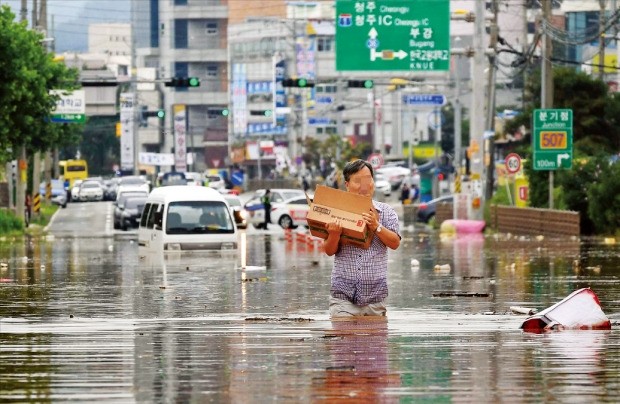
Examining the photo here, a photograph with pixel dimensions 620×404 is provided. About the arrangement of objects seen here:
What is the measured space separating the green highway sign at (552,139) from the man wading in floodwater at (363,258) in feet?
114

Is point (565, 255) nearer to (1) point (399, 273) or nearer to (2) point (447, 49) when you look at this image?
(1) point (399, 273)

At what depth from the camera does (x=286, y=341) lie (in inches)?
557

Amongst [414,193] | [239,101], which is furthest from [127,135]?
[414,193]

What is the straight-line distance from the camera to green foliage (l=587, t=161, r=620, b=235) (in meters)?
44.4

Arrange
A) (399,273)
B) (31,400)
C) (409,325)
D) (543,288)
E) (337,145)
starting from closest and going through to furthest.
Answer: (31,400) → (409,325) → (543,288) → (399,273) → (337,145)

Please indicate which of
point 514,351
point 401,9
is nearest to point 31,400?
point 514,351

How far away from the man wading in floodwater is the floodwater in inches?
10.2

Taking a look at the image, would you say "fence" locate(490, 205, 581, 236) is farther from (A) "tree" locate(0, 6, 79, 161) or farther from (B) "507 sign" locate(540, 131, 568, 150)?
(A) "tree" locate(0, 6, 79, 161)

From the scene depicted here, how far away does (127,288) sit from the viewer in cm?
2423

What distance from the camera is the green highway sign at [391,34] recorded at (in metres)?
52.3

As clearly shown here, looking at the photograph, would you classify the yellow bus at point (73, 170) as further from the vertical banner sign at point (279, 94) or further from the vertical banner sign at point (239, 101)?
the vertical banner sign at point (239, 101)

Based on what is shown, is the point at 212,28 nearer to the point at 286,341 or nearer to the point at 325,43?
the point at 325,43

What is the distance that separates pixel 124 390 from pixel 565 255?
82.5ft

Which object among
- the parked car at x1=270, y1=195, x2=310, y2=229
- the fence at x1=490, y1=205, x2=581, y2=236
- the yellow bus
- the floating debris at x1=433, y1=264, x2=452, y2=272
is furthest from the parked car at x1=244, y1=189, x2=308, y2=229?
the yellow bus
